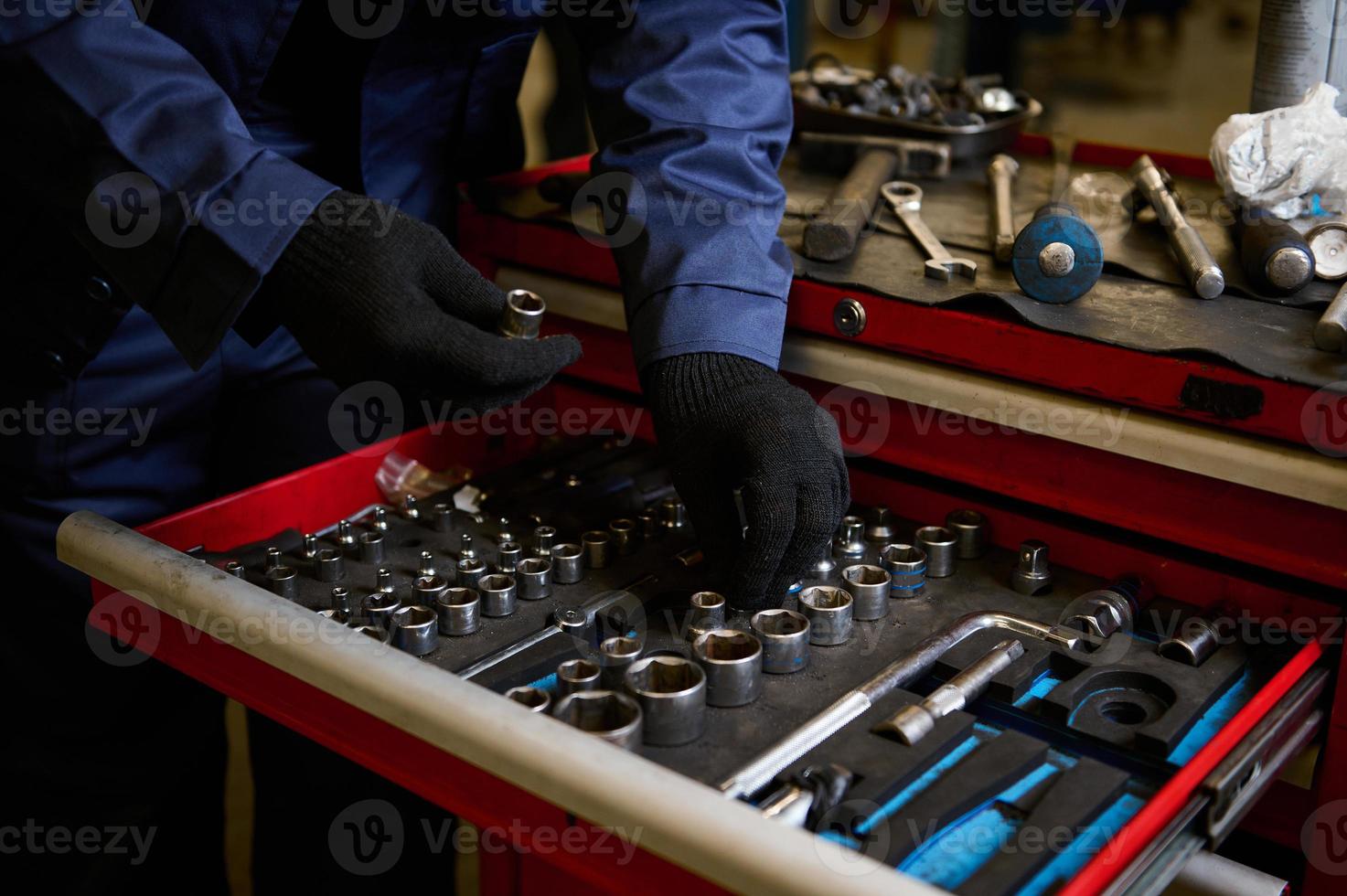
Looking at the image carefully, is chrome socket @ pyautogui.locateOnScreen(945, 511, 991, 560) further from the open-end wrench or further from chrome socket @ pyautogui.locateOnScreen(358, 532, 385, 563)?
chrome socket @ pyautogui.locateOnScreen(358, 532, 385, 563)

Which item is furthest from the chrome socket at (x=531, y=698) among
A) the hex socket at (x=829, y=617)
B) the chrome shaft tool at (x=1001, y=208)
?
the chrome shaft tool at (x=1001, y=208)

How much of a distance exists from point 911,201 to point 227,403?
2.36 ft

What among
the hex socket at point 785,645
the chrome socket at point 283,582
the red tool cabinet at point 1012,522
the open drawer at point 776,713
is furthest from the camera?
the chrome socket at point 283,582

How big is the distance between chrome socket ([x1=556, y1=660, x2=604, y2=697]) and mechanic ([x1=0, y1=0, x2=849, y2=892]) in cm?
15

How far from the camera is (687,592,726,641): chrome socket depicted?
93 centimetres

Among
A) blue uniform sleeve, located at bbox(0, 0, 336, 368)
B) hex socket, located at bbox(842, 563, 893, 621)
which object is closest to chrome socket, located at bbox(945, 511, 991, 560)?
hex socket, located at bbox(842, 563, 893, 621)

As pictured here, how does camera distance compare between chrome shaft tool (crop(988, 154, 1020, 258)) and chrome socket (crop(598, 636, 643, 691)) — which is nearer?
chrome socket (crop(598, 636, 643, 691))

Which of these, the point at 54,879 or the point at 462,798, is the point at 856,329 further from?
the point at 54,879

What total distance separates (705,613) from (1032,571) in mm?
272

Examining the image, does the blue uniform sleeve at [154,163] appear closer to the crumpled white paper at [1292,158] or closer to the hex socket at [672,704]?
the hex socket at [672,704]

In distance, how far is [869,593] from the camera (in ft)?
3.15

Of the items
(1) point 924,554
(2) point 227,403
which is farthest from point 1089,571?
(2) point 227,403

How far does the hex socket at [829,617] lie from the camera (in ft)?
3.02

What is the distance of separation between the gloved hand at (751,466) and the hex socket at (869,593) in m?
0.03
